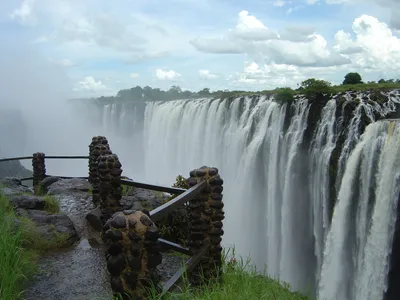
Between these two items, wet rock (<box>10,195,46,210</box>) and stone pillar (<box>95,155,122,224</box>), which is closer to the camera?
stone pillar (<box>95,155,122,224</box>)

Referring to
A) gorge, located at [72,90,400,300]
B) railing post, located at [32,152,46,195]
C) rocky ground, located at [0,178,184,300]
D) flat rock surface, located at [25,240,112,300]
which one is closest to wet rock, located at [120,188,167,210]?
rocky ground, located at [0,178,184,300]

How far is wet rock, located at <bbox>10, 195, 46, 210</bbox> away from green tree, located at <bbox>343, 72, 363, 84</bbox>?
15.8 metres

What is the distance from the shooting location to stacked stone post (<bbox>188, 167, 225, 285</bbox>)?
4016 millimetres

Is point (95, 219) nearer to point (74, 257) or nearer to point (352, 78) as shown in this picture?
point (74, 257)

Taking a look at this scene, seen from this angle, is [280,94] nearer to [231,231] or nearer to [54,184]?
[231,231]

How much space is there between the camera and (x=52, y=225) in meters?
5.80

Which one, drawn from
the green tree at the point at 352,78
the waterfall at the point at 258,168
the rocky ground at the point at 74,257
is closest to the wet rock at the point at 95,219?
the rocky ground at the point at 74,257

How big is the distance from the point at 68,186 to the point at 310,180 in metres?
8.17

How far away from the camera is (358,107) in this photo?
1271 cm

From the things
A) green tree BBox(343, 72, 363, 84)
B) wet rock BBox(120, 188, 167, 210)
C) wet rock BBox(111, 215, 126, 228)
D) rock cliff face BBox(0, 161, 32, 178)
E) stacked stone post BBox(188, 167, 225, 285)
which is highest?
green tree BBox(343, 72, 363, 84)

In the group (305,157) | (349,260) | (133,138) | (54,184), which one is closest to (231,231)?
(305,157)

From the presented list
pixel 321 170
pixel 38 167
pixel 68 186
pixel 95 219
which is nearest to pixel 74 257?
pixel 95 219

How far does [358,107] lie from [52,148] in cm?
4768

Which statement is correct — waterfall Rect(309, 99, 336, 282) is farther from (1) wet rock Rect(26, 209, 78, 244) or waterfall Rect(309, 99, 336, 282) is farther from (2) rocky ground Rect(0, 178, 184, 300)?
(1) wet rock Rect(26, 209, 78, 244)
